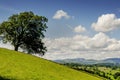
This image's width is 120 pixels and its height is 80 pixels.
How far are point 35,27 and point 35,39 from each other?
165 inches

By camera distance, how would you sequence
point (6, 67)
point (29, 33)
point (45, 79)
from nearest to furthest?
point (45, 79) → point (6, 67) → point (29, 33)

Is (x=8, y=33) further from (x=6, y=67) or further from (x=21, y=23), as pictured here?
(x=6, y=67)

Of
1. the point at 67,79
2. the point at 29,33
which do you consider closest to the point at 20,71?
the point at 67,79

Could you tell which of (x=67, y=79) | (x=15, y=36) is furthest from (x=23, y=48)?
(x=67, y=79)

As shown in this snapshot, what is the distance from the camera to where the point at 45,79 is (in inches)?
1622

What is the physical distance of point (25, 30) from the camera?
88125 millimetres

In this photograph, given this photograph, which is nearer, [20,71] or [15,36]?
[20,71]

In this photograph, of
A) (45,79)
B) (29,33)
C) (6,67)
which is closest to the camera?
(45,79)

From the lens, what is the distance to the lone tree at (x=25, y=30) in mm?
87875

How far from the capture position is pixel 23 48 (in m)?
91.2

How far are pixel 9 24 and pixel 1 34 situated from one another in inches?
223

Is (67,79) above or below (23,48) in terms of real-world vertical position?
below

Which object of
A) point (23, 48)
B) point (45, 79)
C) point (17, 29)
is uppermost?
point (17, 29)

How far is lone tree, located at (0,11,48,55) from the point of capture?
288 feet
